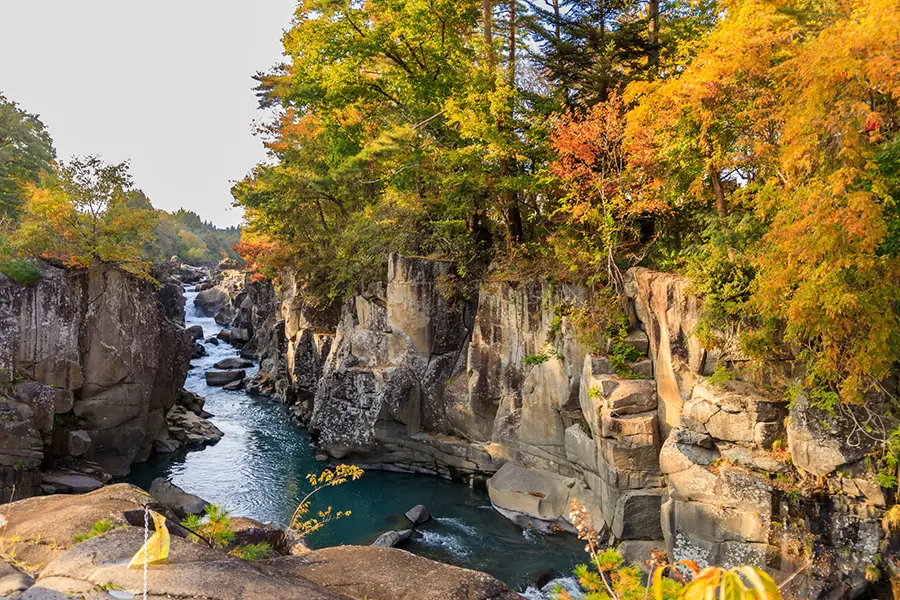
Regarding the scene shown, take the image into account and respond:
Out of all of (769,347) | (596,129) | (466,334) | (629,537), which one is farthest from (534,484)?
(596,129)

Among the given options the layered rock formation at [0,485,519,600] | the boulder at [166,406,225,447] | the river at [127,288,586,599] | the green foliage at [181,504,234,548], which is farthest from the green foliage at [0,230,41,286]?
the green foliage at [181,504,234,548]

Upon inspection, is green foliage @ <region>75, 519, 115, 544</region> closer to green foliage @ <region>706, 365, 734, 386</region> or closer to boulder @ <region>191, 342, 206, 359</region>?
green foliage @ <region>706, 365, 734, 386</region>

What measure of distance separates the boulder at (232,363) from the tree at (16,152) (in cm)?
1628

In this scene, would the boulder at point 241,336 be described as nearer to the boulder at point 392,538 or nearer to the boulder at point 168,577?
the boulder at point 392,538

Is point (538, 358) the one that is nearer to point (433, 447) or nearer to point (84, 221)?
point (433, 447)

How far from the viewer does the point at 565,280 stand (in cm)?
2095

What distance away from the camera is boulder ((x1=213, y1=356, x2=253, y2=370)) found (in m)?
43.2

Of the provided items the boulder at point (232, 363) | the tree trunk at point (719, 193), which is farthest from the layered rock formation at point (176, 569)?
the boulder at point (232, 363)

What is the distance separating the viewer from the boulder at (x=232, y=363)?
142 ft

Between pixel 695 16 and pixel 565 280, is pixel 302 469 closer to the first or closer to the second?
pixel 565 280

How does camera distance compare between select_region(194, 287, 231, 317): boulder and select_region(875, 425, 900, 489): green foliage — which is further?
select_region(194, 287, 231, 317): boulder

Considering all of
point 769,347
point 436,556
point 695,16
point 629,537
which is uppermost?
point 695,16

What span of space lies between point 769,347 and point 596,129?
8241mm

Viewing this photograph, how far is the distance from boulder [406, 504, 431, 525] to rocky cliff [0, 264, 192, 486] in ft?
43.9
